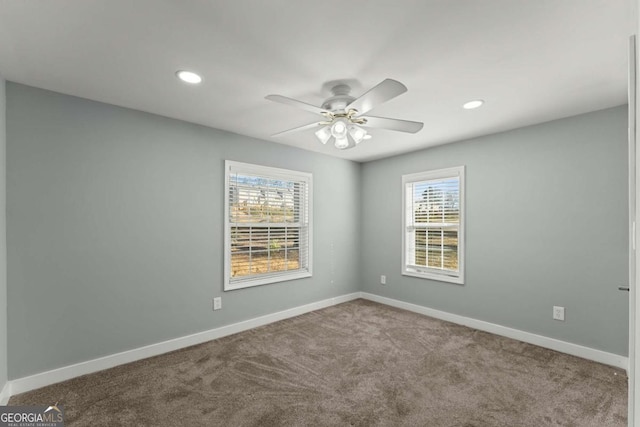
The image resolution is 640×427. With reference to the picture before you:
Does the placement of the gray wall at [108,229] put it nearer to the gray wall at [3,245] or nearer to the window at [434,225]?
the gray wall at [3,245]

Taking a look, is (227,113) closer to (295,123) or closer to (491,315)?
(295,123)

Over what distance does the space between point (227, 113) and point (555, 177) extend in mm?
3358

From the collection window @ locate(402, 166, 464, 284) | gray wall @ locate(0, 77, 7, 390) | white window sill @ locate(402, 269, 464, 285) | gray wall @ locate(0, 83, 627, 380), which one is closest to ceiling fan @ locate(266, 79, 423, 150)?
gray wall @ locate(0, 83, 627, 380)

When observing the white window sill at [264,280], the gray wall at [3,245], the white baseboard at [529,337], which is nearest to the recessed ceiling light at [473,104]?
the white baseboard at [529,337]

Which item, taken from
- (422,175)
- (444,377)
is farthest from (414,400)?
(422,175)

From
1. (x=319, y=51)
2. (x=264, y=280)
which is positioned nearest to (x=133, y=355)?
(x=264, y=280)

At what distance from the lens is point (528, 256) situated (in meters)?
3.26

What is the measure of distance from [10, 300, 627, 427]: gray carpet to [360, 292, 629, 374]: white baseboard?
111 millimetres

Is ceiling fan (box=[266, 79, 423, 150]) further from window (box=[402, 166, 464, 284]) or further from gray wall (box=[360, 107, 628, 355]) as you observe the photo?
window (box=[402, 166, 464, 284])

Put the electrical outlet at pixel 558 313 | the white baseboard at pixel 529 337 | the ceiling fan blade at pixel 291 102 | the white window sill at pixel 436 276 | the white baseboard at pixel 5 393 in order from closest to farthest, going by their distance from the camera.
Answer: the ceiling fan blade at pixel 291 102
the white baseboard at pixel 5 393
the white baseboard at pixel 529 337
the electrical outlet at pixel 558 313
the white window sill at pixel 436 276

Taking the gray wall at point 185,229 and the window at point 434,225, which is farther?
the window at point 434,225

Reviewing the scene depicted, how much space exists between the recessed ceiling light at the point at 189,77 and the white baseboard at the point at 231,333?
2.45 m

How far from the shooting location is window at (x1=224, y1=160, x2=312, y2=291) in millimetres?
3584

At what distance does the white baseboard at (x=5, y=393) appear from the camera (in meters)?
2.13
